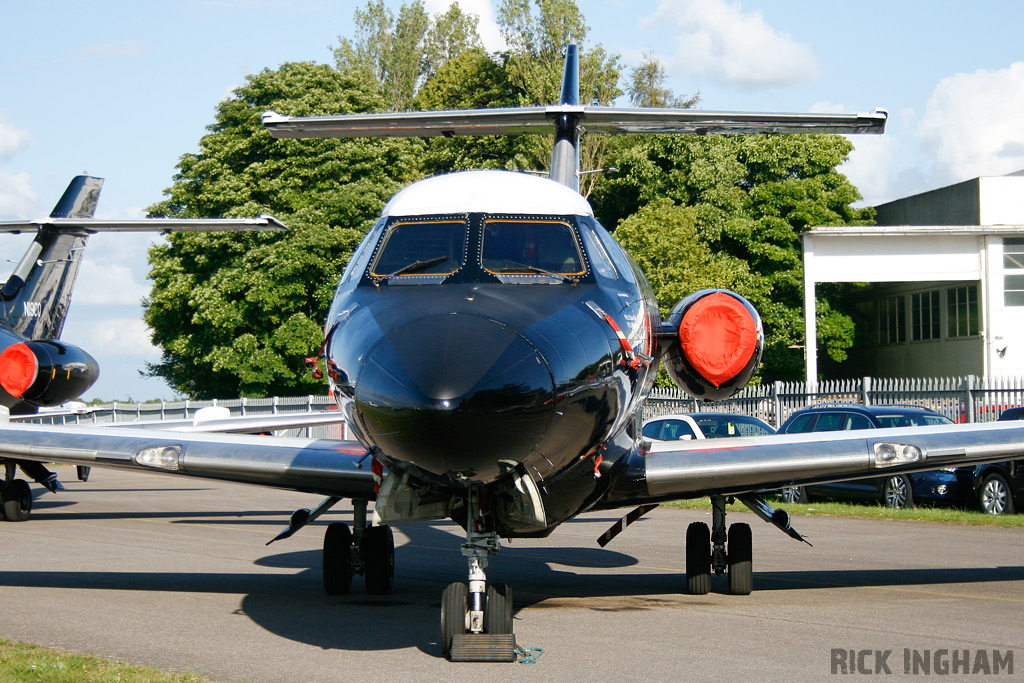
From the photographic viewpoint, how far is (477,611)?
662cm

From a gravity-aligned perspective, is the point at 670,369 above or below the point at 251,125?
below

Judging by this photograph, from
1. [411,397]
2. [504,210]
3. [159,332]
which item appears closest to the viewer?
[411,397]

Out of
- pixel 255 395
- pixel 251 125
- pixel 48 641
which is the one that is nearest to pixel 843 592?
pixel 48 641

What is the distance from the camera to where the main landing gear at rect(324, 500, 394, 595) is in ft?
32.0

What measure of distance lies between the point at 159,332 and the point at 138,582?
33.8m

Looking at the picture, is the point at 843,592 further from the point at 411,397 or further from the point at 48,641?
the point at 48,641

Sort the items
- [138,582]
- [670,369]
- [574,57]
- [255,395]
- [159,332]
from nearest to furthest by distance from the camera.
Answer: [670,369], [138,582], [574,57], [255,395], [159,332]

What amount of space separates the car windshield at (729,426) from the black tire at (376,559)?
37.8ft

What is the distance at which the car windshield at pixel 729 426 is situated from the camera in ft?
66.6

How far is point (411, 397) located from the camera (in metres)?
5.57

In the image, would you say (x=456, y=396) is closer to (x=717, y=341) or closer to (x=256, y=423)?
(x=717, y=341)

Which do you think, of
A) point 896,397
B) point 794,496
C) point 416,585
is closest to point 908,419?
point 794,496

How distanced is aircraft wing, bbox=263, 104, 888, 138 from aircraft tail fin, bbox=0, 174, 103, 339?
12.1 meters

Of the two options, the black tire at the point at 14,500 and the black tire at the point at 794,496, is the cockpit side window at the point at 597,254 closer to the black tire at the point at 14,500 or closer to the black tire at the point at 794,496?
the black tire at the point at 14,500
